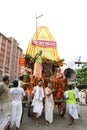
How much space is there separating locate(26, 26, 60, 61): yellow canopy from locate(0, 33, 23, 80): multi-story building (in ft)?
220

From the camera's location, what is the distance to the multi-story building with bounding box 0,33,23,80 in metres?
80.6

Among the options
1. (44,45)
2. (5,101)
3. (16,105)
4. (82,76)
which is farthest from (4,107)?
(82,76)

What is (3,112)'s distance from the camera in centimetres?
506

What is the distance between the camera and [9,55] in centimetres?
8600

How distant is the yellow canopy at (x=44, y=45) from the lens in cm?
1159

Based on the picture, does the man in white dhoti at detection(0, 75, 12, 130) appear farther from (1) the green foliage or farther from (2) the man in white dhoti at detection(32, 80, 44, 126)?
(1) the green foliage

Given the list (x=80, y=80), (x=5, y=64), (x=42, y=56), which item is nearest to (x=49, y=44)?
(x=42, y=56)

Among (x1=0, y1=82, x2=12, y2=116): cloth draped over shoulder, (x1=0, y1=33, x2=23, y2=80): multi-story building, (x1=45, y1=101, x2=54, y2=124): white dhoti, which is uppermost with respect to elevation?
(x1=0, y1=33, x2=23, y2=80): multi-story building

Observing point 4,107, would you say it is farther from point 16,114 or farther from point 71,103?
point 71,103

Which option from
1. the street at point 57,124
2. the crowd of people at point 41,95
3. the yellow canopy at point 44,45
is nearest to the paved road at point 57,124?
the street at point 57,124

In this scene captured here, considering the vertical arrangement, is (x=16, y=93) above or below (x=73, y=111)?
above

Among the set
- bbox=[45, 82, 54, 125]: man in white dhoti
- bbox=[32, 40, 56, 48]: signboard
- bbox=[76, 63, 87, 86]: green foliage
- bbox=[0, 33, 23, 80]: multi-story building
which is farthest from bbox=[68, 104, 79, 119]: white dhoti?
bbox=[0, 33, 23, 80]: multi-story building

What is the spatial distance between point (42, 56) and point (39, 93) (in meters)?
2.55

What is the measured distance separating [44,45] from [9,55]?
75.3 metres
